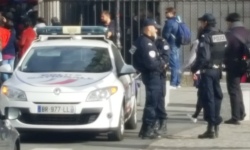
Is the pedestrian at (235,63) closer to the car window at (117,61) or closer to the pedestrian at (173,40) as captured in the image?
the car window at (117,61)

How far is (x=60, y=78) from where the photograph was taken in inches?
625

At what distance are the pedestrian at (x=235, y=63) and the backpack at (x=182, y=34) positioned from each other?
574 cm

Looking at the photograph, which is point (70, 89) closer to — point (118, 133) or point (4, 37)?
point (118, 133)

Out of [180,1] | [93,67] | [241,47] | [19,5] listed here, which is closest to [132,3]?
[180,1]

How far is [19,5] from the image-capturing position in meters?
29.8

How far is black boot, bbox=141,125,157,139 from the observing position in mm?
16031

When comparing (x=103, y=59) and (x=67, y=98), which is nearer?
(x=67, y=98)

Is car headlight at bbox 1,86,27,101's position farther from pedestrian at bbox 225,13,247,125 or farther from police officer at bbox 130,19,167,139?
pedestrian at bbox 225,13,247,125

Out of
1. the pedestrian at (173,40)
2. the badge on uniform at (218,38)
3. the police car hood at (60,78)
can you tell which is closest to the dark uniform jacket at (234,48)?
the badge on uniform at (218,38)

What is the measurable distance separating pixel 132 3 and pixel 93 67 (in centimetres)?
962

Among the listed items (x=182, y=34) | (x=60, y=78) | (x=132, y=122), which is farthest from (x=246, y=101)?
(x=182, y=34)

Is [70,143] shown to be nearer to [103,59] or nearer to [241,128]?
[103,59]

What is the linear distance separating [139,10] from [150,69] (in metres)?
10.2

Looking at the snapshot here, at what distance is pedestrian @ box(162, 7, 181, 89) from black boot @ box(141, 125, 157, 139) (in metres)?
8.10
